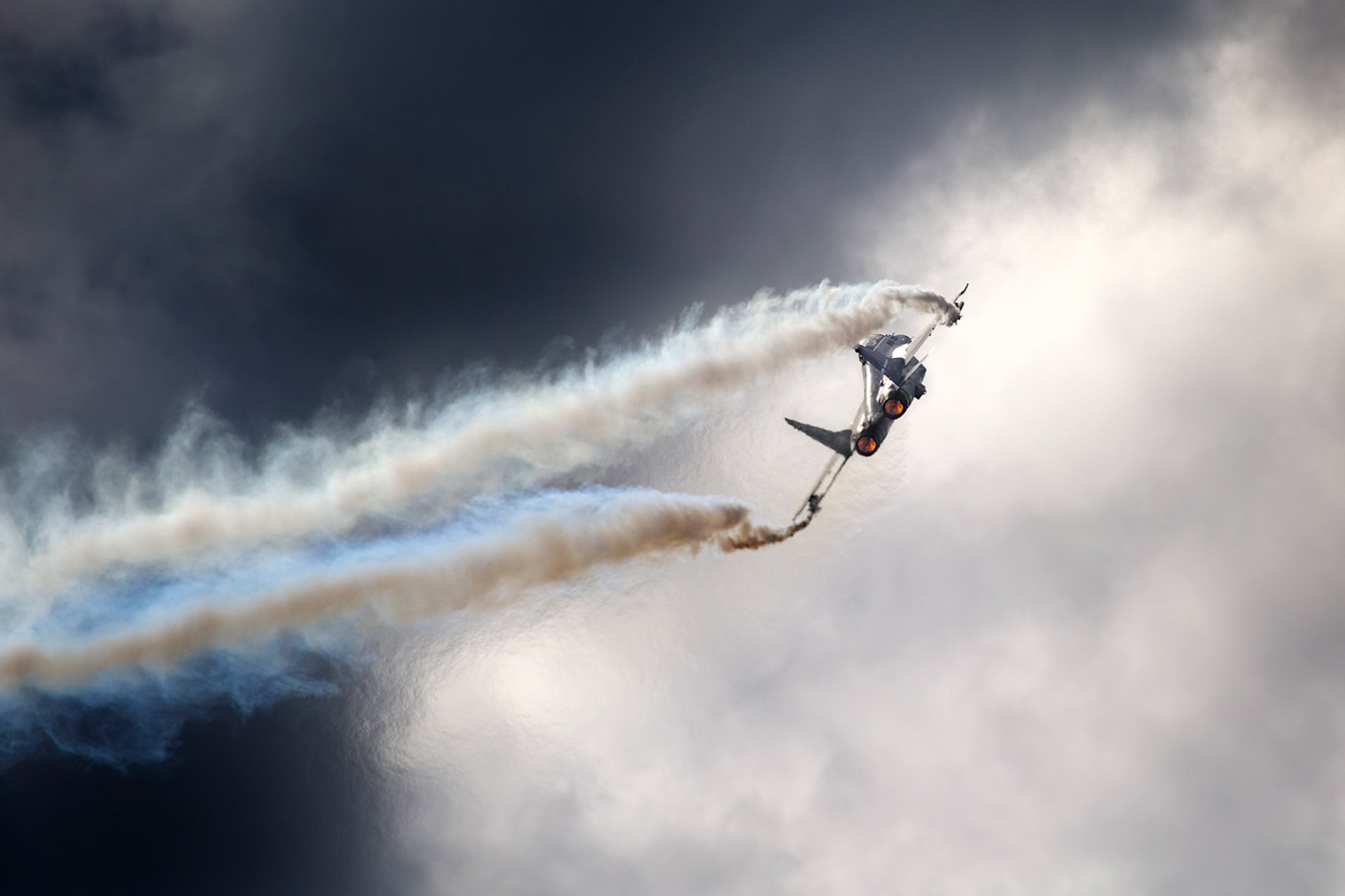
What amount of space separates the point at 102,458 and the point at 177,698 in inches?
726

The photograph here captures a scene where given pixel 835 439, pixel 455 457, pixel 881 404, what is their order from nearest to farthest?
pixel 881 404 < pixel 835 439 < pixel 455 457

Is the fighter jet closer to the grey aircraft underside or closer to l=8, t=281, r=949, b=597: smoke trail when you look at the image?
the grey aircraft underside

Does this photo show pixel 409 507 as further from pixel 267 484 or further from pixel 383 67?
pixel 383 67

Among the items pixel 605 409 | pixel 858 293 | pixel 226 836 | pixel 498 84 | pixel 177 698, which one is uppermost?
pixel 498 84

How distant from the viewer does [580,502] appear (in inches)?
2103

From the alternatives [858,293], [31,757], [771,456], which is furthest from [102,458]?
[858,293]

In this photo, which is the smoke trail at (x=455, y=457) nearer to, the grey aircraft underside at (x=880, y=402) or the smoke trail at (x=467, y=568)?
the grey aircraft underside at (x=880, y=402)

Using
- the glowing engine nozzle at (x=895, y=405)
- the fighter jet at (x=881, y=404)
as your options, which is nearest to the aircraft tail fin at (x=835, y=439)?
the fighter jet at (x=881, y=404)

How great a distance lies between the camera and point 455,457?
190ft

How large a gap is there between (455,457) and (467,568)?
8540 millimetres

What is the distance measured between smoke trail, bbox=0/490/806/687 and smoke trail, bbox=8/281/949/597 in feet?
14.2

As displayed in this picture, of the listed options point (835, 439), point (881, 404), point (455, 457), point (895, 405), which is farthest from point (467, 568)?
point (895, 405)

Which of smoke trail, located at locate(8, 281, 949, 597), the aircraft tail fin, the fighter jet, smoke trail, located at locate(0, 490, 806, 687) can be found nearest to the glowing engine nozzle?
the fighter jet

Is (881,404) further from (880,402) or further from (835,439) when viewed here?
(835,439)
